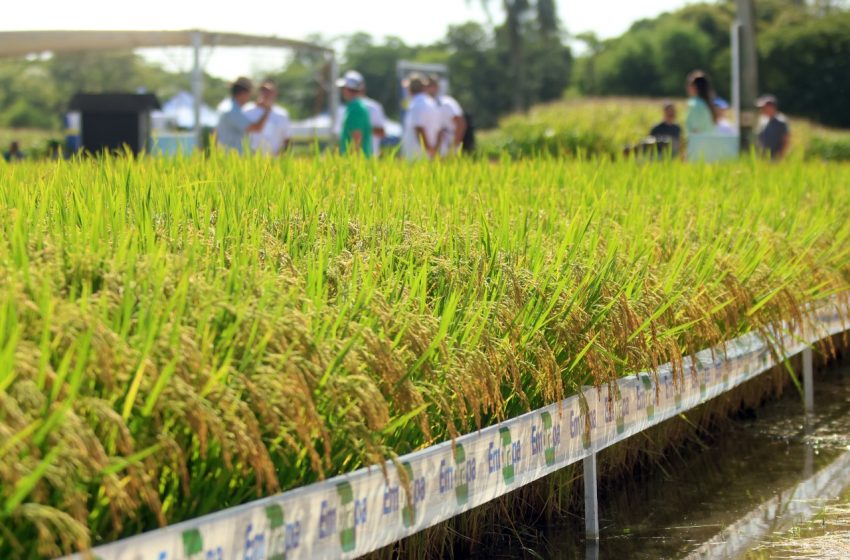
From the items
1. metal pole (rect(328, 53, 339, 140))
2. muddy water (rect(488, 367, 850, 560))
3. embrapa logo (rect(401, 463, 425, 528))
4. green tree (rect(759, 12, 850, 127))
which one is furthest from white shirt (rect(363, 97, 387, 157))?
green tree (rect(759, 12, 850, 127))

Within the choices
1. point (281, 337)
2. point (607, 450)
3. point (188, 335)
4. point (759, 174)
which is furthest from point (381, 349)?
point (759, 174)

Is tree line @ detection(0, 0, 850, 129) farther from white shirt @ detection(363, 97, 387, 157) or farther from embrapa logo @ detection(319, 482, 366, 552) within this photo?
embrapa logo @ detection(319, 482, 366, 552)

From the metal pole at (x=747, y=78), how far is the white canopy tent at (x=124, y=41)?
5.63m

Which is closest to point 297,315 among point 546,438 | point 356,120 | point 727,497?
point 546,438

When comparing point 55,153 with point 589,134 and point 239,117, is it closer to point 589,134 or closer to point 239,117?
point 239,117

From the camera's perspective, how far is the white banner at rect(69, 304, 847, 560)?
2758mm

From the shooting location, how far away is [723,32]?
7312cm

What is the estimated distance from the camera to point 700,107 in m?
13.9

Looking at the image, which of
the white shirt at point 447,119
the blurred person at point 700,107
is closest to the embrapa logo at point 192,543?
the white shirt at point 447,119

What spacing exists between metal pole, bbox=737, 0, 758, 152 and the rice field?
931 centimetres

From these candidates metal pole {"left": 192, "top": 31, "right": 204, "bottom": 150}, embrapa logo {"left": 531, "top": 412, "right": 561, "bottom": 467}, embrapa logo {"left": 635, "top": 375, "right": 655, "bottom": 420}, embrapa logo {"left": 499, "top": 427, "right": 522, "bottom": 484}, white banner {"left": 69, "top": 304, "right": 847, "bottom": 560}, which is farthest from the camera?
metal pole {"left": 192, "top": 31, "right": 204, "bottom": 150}

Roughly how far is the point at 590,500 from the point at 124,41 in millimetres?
13727

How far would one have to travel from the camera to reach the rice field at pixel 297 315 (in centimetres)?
264

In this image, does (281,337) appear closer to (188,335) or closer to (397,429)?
(188,335)
